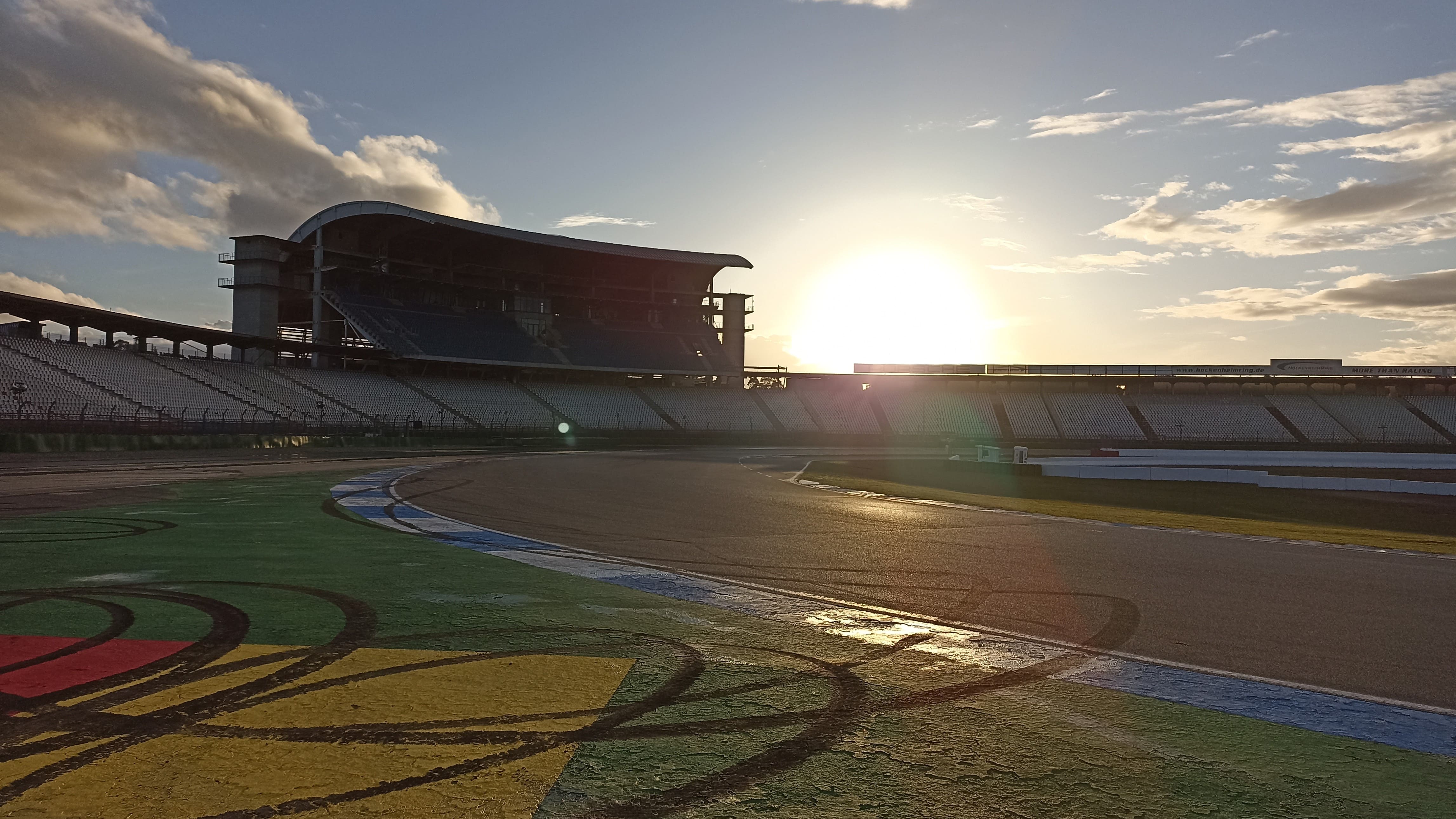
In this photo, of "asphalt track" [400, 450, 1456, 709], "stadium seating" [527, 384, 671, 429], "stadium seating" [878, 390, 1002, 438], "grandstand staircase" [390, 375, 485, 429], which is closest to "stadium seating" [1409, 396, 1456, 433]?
"stadium seating" [878, 390, 1002, 438]

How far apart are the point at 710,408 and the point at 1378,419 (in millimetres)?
59573

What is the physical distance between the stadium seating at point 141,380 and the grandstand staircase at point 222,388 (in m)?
0.11

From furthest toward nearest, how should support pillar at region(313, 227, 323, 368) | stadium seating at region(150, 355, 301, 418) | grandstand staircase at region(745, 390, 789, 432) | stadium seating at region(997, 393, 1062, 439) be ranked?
stadium seating at region(997, 393, 1062, 439) < grandstand staircase at region(745, 390, 789, 432) < support pillar at region(313, 227, 323, 368) < stadium seating at region(150, 355, 301, 418)

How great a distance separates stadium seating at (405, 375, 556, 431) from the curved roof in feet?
40.0

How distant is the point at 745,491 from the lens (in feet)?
68.4

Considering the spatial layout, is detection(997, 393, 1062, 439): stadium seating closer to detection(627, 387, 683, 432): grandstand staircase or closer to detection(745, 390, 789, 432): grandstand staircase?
detection(745, 390, 789, 432): grandstand staircase

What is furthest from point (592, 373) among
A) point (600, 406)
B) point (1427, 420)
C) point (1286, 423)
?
point (1427, 420)

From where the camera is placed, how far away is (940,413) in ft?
251

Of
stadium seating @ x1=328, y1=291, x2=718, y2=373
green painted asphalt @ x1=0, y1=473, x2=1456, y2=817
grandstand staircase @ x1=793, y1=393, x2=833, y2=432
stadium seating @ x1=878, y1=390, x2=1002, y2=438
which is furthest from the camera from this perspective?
stadium seating @ x1=878, y1=390, x2=1002, y2=438

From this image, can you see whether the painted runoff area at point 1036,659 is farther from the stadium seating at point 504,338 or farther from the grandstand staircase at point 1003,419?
the grandstand staircase at point 1003,419

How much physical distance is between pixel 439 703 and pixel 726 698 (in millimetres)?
1556

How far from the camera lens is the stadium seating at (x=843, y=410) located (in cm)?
7331

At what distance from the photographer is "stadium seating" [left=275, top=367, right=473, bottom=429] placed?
5184 cm

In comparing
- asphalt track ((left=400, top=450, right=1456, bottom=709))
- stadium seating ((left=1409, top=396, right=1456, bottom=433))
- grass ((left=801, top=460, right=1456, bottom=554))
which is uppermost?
stadium seating ((left=1409, top=396, right=1456, bottom=433))
